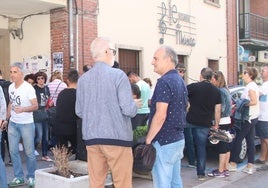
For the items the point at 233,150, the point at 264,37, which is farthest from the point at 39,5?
the point at 264,37

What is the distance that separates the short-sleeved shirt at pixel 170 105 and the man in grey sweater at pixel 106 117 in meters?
0.28

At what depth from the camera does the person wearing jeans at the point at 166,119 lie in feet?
13.6

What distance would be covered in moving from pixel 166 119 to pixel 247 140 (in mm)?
3937

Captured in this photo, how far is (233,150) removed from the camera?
7.81 m

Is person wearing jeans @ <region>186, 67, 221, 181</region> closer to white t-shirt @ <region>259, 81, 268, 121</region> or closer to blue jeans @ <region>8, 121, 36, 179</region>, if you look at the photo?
white t-shirt @ <region>259, 81, 268, 121</region>

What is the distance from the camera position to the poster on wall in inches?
397

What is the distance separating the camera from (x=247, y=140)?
7.71 metres

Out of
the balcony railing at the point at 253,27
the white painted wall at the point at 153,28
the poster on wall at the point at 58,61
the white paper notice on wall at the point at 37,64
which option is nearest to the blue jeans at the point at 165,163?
the poster on wall at the point at 58,61

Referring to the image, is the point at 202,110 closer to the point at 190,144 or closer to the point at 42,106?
the point at 190,144

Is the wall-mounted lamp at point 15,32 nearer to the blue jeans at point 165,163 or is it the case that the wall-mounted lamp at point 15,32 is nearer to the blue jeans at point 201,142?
the blue jeans at point 201,142

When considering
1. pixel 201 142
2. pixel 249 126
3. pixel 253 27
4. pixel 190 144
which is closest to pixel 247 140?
pixel 249 126

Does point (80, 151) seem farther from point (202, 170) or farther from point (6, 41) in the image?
point (6, 41)

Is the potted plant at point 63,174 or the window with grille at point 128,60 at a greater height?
the window with grille at point 128,60

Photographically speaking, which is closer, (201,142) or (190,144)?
(201,142)
